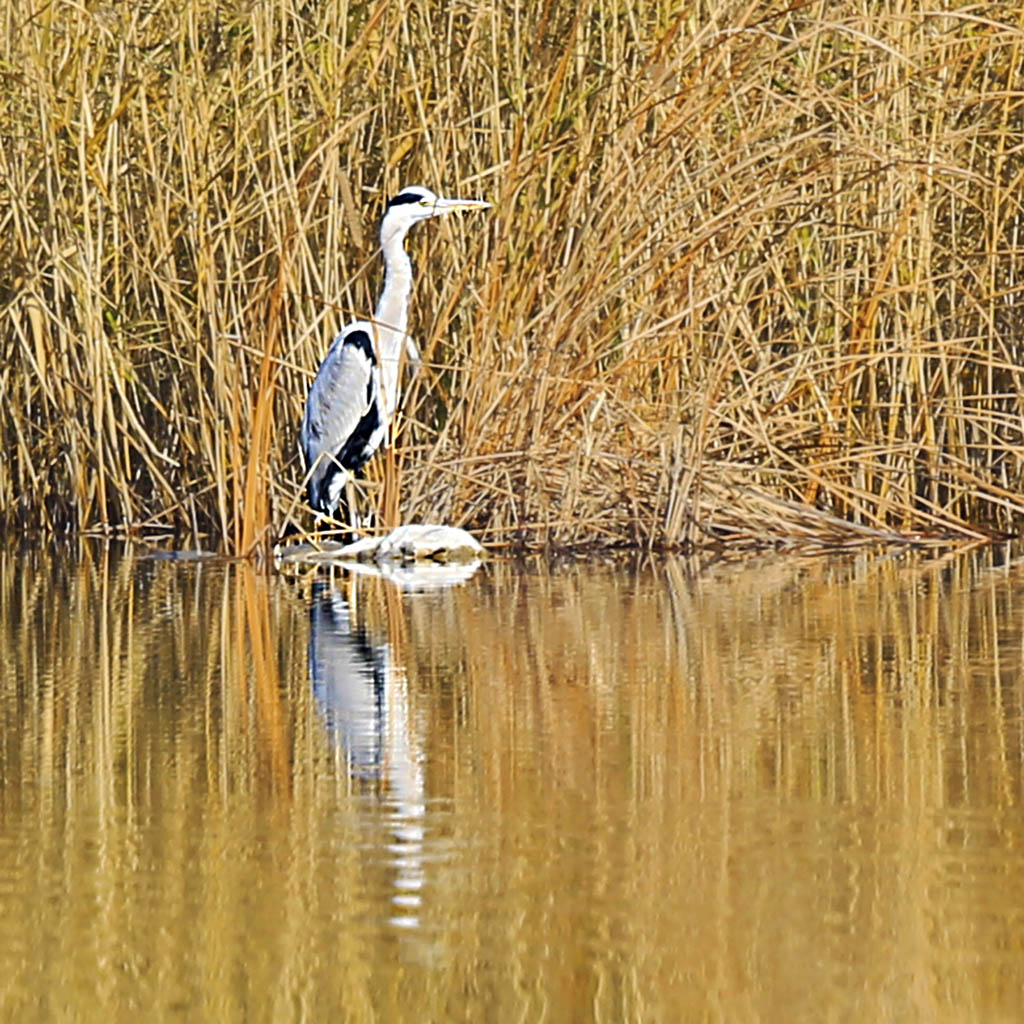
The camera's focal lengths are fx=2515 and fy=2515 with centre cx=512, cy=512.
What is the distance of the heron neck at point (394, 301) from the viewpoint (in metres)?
7.72

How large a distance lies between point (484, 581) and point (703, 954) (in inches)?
170

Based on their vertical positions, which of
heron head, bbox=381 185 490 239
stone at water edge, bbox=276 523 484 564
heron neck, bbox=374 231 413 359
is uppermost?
heron head, bbox=381 185 490 239

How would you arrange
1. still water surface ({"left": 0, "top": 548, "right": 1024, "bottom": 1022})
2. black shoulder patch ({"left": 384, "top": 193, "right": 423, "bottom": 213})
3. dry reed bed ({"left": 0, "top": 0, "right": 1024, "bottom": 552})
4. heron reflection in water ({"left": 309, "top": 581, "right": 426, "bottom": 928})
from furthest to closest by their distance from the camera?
1. black shoulder patch ({"left": 384, "top": 193, "right": 423, "bottom": 213})
2. dry reed bed ({"left": 0, "top": 0, "right": 1024, "bottom": 552})
3. heron reflection in water ({"left": 309, "top": 581, "right": 426, "bottom": 928})
4. still water surface ({"left": 0, "top": 548, "right": 1024, "bottom": 1022})

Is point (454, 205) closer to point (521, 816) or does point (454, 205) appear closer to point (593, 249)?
point (593, 249)

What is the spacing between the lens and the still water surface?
238cm

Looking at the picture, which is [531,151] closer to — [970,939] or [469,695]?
[469,695]

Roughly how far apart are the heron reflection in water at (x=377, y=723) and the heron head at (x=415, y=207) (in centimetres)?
183

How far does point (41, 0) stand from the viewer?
8633 millimetres

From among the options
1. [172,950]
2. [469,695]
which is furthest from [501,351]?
[172,950]

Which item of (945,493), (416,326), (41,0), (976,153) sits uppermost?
(41,0)

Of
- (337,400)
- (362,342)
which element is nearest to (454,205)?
(362,342)

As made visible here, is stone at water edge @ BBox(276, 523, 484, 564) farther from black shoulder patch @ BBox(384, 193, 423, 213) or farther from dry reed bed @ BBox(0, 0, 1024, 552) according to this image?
black shoulder patch @ BBox(384, 193, 423, 213)

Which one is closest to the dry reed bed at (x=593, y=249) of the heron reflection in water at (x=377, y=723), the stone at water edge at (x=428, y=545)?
the stone at water edge at (x=428, y=545)

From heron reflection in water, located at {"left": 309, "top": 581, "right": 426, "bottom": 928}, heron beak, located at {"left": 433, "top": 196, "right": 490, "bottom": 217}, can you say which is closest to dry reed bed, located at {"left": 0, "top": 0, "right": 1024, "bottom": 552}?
heron beak, located at {"left": 433, "top": 196, "right": 490, "bottom": 217}
